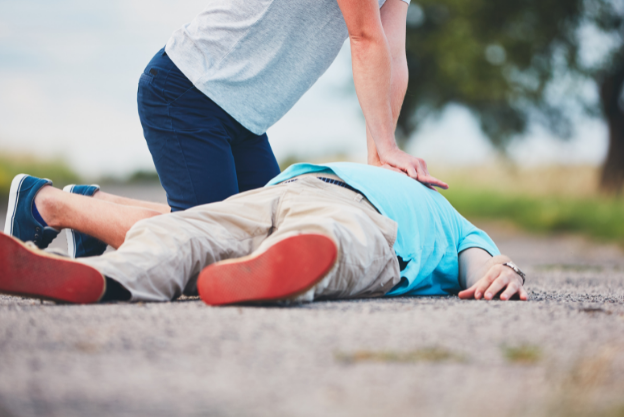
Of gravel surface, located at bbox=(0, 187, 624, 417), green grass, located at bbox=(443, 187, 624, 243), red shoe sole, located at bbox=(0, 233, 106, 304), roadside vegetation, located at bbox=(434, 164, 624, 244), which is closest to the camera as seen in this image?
gravel surface, located at bbox=(0, 187, 624, 417)

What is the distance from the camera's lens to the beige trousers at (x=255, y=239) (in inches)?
72.6

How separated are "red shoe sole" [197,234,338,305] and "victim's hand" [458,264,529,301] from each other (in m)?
0.80

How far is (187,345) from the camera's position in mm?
1357

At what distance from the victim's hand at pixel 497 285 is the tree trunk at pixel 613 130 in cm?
916

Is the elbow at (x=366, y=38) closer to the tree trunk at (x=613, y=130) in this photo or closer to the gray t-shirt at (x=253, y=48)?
the gray t-shirt at (x=253, y=48)

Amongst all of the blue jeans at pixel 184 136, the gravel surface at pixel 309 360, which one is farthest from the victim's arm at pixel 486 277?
the blue jeans at pixel 184 136

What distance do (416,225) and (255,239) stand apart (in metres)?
0.63

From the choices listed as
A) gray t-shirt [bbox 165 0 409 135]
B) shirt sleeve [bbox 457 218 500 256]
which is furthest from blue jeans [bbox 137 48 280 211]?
shirt sleeve [bbox 457 218 500 256]

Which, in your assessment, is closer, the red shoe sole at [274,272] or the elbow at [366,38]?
the red shoe sole at [274,272]

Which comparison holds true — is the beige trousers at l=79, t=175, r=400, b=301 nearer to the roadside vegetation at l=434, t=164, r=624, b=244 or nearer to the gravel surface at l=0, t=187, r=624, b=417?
the gravel surface at l=0, t=187, r=624, b=417

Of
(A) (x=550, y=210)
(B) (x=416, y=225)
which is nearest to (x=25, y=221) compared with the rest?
(B) (x=416, y=225)

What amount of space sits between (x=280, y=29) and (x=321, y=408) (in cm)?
196

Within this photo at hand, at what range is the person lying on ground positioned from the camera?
5.65ft

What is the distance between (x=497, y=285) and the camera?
7.16 ft
